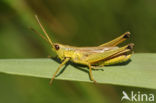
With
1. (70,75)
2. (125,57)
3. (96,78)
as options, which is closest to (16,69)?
(70,75)

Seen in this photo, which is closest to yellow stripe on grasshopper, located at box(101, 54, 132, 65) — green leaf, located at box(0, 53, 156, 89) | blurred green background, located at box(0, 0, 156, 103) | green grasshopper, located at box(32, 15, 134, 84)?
green grasshopper, located at box(32, 15, 134, 84)

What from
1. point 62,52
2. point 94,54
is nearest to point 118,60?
point 94,54

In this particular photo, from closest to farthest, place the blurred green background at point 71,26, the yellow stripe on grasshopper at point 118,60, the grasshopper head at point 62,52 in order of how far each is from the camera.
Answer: the yellow stripe on grasshopper at point 118,60 → the grasshopper head at point 62,52 → the blurred green background at point 71,26

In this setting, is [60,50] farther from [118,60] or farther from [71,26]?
[71,26]

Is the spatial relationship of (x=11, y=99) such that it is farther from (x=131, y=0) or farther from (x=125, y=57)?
(x=131, y=0)

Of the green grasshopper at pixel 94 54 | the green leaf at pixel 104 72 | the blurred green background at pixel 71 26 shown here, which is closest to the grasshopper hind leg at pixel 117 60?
the green grasshopper at pixel 94 54

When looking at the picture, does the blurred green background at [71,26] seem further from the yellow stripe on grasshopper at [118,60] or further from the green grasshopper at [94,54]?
the yellow stripe on grasshopper at [118,60]
